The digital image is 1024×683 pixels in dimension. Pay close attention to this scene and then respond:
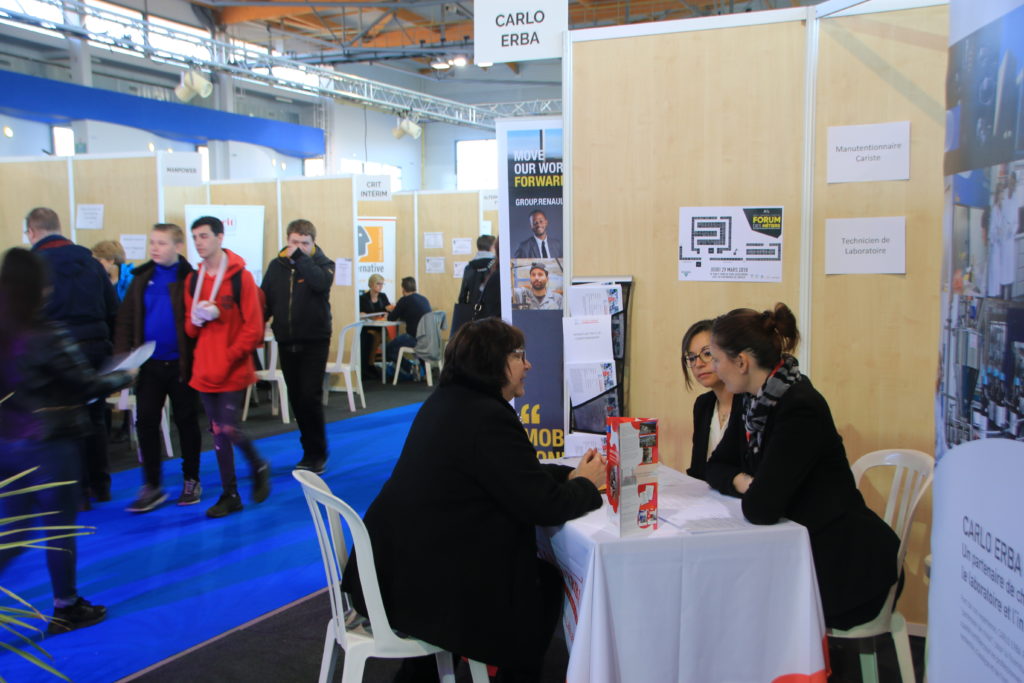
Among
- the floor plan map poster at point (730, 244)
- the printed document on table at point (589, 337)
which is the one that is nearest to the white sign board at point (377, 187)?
the printed document on table at point (589, 337)

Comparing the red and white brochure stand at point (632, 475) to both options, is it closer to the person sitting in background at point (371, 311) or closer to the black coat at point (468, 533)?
the black coat at point (468, 533)

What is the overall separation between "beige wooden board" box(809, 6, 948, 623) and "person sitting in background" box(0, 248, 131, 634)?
2.69 metres

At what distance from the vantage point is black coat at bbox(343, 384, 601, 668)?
6.51ft

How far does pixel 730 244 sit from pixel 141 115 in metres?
10.9

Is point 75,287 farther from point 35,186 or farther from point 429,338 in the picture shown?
point 429,338

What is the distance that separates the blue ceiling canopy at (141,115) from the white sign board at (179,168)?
14.6ft

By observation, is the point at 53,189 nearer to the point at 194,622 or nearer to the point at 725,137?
the point at 194,622

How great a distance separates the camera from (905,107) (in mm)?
2898

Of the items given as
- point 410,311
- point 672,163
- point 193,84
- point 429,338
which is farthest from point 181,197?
point 672,163

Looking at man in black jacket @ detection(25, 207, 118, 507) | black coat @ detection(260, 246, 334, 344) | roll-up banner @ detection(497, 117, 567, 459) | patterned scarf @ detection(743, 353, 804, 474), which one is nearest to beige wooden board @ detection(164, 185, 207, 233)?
black coat @ detection(260, 246, 334, 344)

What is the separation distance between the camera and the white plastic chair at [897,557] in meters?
2.14

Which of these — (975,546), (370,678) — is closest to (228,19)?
(370,678)

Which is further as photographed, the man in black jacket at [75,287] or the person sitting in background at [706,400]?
the man in black jacket at [75,287]

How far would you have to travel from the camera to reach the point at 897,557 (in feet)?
6.95
